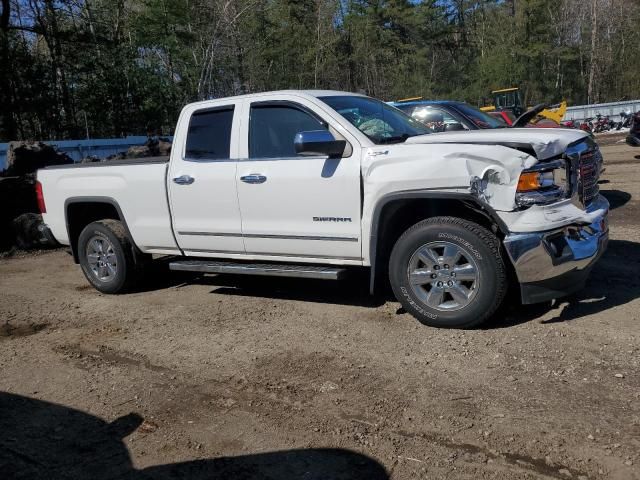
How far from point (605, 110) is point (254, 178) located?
34744 mm

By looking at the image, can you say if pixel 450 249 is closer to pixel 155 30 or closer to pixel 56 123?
pixel 56 123

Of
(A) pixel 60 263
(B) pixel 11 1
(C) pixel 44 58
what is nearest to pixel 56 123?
(C) pixel 44 58

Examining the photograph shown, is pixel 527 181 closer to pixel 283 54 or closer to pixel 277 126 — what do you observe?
pixel 277 126

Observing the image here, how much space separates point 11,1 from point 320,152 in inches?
858

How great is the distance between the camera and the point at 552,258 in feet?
14.1

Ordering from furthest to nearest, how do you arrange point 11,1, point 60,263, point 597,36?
point 597,36 → point 11,1 → point 60,263

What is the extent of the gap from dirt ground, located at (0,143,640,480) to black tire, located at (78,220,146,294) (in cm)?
53

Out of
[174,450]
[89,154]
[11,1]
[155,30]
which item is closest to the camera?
[174,450]

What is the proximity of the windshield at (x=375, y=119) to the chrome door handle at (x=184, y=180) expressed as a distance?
1.49 m

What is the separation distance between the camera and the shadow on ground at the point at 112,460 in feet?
10.1

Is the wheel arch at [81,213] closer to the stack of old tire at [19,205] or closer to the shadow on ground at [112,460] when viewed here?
the stack of old tire at [19,205]

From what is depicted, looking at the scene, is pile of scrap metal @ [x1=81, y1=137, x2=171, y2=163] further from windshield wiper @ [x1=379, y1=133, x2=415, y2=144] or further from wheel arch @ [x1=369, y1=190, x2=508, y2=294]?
wheel arch @ [x1=369, y1=190, x2=508, y2=294]

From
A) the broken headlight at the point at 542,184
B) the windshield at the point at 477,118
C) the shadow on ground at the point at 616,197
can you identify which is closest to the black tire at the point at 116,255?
the broken headlight at the point at 542,184

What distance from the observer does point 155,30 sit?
28.9m
